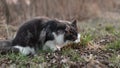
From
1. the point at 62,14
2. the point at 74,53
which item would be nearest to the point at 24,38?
the point at 74,53

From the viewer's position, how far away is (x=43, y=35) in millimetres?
9945

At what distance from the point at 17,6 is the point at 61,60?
890cm

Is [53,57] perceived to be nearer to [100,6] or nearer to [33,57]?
[33,57]

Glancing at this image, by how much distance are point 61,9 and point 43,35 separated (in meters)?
9.87

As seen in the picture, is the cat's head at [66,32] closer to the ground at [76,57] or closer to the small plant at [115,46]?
the ground at [76,57]

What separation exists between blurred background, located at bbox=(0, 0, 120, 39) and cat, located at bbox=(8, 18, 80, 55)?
564cm

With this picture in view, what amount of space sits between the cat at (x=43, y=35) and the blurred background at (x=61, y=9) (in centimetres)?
564

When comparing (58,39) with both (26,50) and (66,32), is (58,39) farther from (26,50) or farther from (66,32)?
(26,50)

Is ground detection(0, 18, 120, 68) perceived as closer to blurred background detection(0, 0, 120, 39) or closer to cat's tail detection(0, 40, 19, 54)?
cat's tail detection(0, 40, 19, 54)

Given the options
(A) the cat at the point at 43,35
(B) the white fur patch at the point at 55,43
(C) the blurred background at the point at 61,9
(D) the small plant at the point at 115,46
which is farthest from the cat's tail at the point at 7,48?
(C) the blurred background at the point at 61,9

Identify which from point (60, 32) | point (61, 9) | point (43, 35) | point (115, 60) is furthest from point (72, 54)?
point (61, 9)

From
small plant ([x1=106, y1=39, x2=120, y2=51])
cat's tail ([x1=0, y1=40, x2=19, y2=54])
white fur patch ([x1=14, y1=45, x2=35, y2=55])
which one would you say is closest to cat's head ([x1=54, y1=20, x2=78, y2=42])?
white fur patch ([x1=14, y1=45, x2=35, y2=55])

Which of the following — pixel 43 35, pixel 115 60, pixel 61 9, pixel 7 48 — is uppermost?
pixel 43 35

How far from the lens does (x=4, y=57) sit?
32.6 feet
